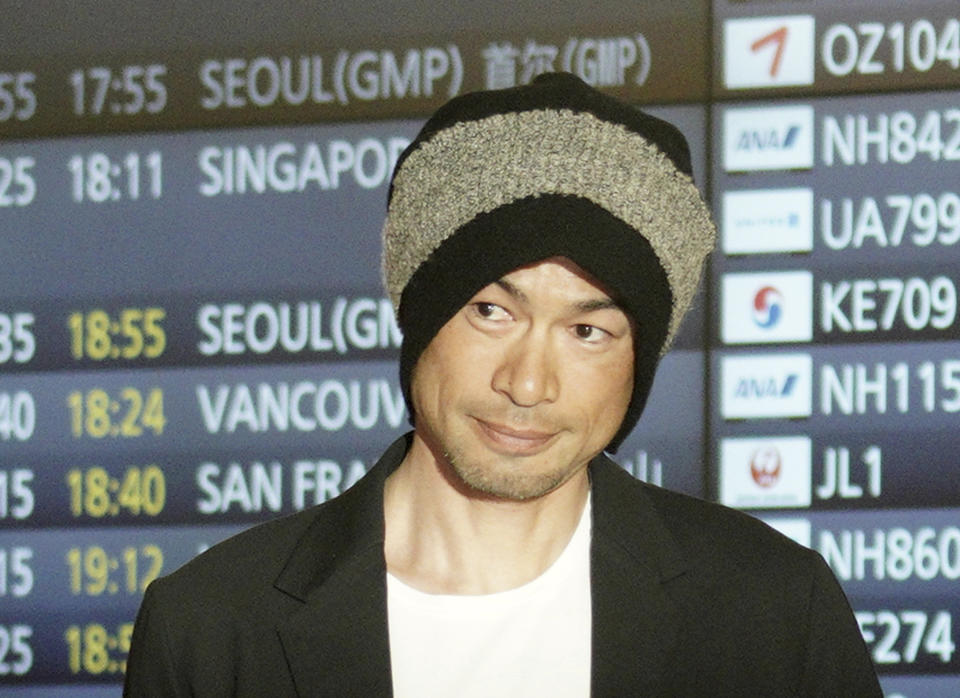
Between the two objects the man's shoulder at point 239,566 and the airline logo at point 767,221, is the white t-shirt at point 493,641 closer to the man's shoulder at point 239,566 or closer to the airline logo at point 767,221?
the man's shoulder at point 239,566

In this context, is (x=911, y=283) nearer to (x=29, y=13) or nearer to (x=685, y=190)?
(x=685, y=190)

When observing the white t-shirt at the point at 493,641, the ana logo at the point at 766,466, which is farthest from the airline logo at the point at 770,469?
the white t-shirt at the point at 493,641

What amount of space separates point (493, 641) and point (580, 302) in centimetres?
31

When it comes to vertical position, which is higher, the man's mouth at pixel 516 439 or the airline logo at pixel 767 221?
the airline logo at pixel 767 221

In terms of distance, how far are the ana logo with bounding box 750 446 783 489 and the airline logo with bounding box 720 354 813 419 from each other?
0.06 metres

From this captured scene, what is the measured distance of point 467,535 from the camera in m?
1.27

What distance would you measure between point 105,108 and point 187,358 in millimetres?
452

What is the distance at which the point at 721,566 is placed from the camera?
1.26 m

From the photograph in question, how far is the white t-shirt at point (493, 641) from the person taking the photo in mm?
1202

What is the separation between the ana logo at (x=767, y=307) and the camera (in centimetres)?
227

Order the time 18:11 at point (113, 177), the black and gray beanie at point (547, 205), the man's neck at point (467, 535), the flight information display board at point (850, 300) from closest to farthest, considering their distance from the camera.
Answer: the black and gray beanie at point (547, 205)
the man's neck at point (467, 535)
the flight information display board at point (850, 300)
the time 18:11 at point (113, 177)

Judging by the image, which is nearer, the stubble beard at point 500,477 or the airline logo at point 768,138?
the stubble beard at point 500,477

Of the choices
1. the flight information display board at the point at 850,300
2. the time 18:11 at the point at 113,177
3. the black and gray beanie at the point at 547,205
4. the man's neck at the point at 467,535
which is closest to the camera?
the black and gray beanie at the point at 547,205

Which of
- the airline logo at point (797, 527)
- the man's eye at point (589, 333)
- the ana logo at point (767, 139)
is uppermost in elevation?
the ana logo at point (767, 139)
